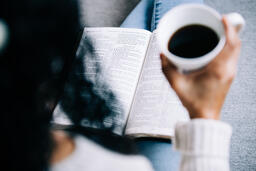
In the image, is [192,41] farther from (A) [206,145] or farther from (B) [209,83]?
(A) [206,145]

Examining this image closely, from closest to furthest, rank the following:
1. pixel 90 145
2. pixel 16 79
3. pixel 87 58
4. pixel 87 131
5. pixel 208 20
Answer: pixel 16 79 < pixel 208 20 < pixel 90 145 < pixel 87 131 < pixel 87 58

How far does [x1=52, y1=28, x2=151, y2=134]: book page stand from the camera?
72 centimetres

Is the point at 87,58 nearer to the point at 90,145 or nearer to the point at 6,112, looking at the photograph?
the point at 90,145

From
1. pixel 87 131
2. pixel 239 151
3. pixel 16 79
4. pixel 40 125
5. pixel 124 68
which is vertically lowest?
Result: pixel 239 151

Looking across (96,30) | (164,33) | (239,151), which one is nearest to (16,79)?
(164,33)

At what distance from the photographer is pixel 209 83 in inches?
17.6

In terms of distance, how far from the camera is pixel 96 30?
→ 32.6 inches

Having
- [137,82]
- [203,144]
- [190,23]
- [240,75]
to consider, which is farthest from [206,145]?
[240,75]

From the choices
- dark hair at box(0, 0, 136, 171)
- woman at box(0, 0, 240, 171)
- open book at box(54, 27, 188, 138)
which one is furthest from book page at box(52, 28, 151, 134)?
dark hair at box(0, 0, 136, 171)

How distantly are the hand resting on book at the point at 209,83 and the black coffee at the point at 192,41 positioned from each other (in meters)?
0.03

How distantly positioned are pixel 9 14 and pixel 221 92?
38 centimetres

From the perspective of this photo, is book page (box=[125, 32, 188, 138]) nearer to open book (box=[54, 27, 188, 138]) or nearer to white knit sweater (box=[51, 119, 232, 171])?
open book (box=[54, 27, 188, 138])

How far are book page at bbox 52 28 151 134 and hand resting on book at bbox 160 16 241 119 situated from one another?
0.27 m

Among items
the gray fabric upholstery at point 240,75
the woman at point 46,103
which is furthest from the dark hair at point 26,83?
the gray fabric upholstery at point 240,75
